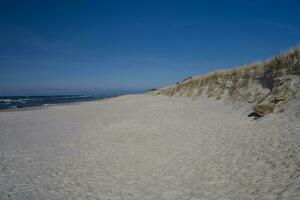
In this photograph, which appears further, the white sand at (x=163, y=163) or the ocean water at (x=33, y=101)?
the ocean water at (x=33, y=101)

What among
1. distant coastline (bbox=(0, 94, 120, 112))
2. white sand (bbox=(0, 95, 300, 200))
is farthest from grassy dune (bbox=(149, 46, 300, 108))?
distant coastline (bbox=(0, 94, 120, 112))

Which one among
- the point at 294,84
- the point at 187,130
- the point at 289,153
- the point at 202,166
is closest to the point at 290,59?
the point at 294,84

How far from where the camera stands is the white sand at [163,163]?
213 inches

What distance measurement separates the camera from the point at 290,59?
1434cm

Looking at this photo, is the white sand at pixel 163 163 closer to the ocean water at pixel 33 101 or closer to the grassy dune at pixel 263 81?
the grassy dune at pixel 263 81

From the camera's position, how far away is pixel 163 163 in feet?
24.5

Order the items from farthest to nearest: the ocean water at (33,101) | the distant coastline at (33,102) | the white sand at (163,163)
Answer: the ocean water at (33,101)
the distant coastline at (33,102)
the white sand at (163,163)

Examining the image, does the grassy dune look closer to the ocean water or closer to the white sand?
the white sand

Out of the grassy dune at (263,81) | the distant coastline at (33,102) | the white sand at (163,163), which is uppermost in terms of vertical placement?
the grassy dune at (263,81)

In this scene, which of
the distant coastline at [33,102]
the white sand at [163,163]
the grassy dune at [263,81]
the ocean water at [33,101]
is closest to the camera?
the white sand at [163,163]

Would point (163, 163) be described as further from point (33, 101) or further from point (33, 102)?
point (33, 101)

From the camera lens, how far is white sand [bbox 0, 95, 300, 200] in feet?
17.8

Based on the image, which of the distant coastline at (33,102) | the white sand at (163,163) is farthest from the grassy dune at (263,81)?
the distant coastline at (33,102)

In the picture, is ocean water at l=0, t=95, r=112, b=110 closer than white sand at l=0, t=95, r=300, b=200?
No
